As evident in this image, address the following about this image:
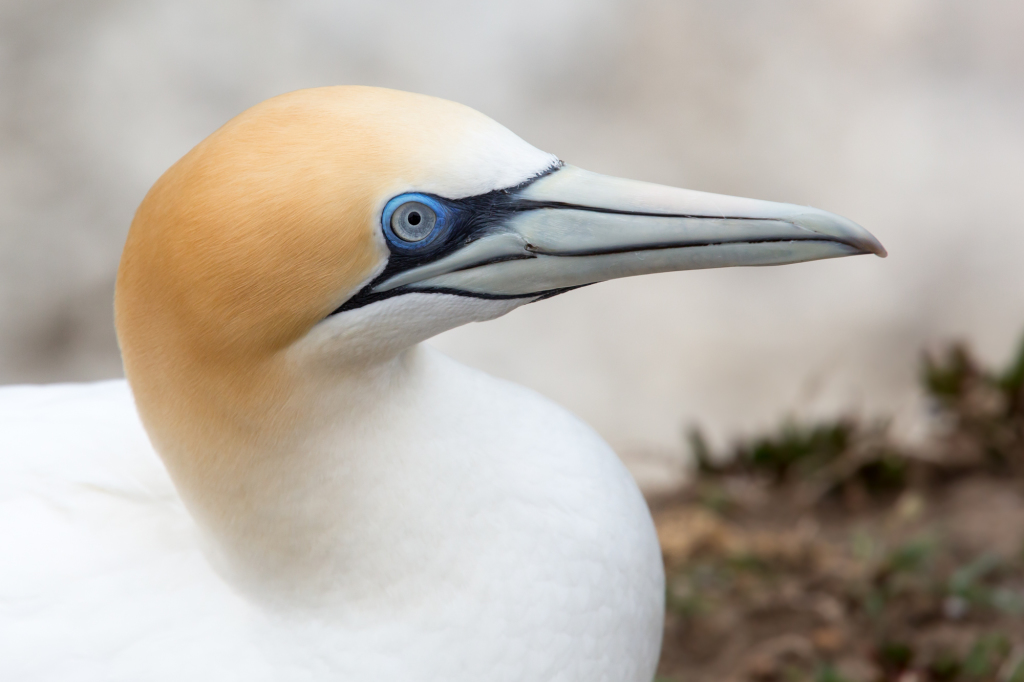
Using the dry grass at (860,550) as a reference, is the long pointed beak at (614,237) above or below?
above

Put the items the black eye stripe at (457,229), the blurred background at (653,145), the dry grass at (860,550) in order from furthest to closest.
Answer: the blurred background at (653,145)
the dry grass at (860,550)
the black eye stripe at (457,229)

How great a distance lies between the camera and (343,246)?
150 cm

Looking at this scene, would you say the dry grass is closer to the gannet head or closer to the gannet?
the gannet

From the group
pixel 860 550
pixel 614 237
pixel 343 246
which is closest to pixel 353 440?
pixel 343 246

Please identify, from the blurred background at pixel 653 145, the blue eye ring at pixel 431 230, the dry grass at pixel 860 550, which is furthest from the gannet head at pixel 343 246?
the blurred background at pixel 653 145

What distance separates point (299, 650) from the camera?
1836 mm

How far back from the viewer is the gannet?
1508 mm

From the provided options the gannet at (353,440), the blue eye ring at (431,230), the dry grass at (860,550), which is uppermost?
the blue eye ring at (431,230)

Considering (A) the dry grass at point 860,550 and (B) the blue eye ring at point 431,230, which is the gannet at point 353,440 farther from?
(A) the dry grass at point 860,550

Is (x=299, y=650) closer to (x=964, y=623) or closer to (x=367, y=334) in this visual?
(x=367, y=334)

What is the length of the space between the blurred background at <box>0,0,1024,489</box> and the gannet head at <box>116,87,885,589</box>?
10.6ft

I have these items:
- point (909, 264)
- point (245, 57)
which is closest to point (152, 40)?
point (245, 57)

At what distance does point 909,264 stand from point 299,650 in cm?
435

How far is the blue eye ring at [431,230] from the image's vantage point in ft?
4.95
